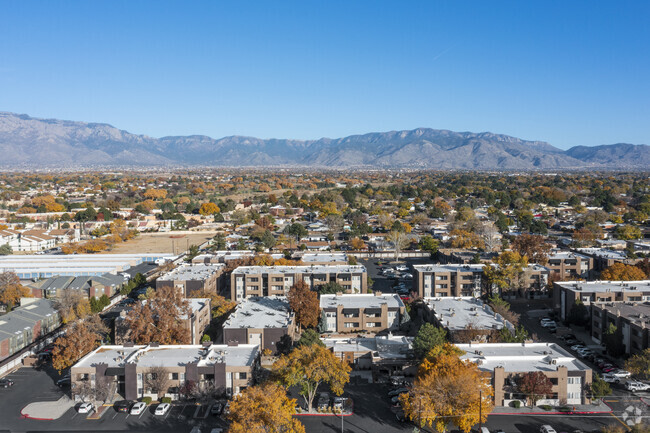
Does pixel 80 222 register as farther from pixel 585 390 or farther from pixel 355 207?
pixel 585 390

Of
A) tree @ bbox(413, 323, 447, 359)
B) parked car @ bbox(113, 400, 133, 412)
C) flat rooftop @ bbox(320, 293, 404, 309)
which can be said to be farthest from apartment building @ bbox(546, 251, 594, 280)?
parked car @ bbox(113, 400, 133, 412)

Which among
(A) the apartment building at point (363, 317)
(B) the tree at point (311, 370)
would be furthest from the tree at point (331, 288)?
(B) the tree at point (311, 370)

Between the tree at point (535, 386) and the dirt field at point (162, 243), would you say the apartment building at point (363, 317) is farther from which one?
the dirt field at point (162, 243)

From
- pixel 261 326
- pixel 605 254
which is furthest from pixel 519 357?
pixel 605 254

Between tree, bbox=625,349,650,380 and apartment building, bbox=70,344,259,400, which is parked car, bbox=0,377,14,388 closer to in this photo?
apartment building, bbox=70,344,259,400

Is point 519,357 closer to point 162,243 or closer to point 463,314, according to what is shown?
point 463,314

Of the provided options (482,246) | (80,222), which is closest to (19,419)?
(482,246)
